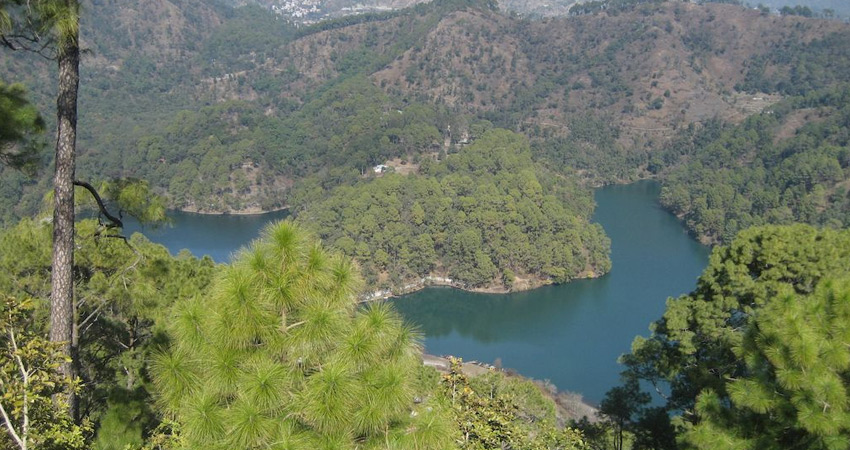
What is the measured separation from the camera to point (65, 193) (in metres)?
3.42

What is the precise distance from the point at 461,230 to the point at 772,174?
76.8ft

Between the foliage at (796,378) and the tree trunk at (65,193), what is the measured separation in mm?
4360

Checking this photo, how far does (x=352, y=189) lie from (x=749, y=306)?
29499 mm

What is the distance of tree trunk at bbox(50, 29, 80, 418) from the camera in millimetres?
3357

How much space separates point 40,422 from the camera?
3.01 metres

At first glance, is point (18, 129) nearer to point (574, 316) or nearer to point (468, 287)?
point (574, 316)

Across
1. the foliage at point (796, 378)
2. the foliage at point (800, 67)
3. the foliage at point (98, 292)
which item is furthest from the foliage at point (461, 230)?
the foliage at point (800, 67)

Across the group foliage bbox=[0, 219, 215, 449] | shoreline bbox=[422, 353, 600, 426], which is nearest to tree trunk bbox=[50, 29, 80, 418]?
foliage bbox=[0, 219, 215, 449]

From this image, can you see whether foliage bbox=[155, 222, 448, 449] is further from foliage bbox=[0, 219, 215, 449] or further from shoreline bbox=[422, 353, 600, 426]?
shoreline bbox=[422, 353, 600, 426]

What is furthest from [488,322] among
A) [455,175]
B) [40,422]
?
[40,422]

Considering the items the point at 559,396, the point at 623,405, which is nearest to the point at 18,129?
the point at 623,405

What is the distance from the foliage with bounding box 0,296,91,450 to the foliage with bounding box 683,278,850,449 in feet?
13.7

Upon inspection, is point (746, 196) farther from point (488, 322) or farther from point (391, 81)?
point (391, 81)

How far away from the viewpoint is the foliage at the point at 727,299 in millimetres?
8789
